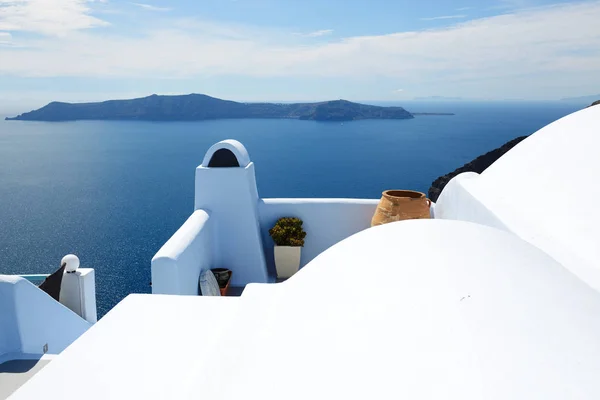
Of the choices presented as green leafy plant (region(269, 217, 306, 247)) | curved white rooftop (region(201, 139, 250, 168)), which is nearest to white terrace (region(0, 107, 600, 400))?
green leafy plant (region(269, 217, 306, 247))

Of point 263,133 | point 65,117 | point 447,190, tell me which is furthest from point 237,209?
point 65,117

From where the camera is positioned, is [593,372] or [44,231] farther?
[44,231]

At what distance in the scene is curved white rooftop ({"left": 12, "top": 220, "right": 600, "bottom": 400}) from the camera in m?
1.79

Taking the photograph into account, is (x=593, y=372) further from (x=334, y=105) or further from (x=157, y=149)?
(x=334, y=105)

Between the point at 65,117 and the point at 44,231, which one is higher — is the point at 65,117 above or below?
above

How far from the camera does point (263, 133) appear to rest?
122 meters

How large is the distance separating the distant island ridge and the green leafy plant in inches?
4913

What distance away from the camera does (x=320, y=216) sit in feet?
24.1

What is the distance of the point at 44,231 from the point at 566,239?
65.5 m

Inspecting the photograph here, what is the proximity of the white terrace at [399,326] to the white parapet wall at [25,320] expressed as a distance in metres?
2.66

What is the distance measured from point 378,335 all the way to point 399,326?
113mm

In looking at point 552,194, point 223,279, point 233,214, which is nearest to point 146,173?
point 233,214

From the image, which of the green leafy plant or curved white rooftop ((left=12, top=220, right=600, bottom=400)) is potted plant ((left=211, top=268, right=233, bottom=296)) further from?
curved white rooftop ((left=12, top=220, right=600, bottom=400))

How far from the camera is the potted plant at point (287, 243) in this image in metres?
6.98
